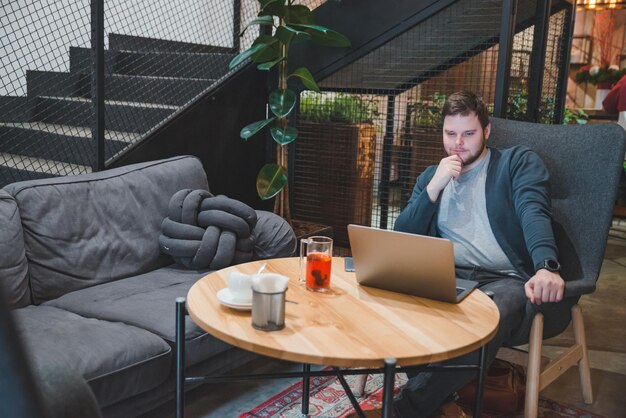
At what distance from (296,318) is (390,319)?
0.23m

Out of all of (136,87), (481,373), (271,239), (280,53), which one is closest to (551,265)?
(481,373)

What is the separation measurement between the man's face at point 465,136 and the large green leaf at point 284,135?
1.35 meters

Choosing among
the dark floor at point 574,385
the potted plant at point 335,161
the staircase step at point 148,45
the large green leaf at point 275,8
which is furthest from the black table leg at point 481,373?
the staircase step at point 148,45

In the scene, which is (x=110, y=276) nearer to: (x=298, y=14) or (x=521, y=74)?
(x=298, y=14)

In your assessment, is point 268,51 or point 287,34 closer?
point 287,34

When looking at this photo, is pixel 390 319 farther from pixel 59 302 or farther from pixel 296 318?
pixel 59 302

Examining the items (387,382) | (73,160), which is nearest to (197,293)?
(387,382)

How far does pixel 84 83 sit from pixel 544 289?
317cm

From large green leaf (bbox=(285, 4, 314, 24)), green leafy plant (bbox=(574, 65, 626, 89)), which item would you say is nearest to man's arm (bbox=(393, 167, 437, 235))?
large green leaf (bbox=(285, 4, 314, 24))

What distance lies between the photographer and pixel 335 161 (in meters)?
4.33

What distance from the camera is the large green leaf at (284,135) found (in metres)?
3.51

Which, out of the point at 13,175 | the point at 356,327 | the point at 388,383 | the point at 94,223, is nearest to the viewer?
the point at 388,383

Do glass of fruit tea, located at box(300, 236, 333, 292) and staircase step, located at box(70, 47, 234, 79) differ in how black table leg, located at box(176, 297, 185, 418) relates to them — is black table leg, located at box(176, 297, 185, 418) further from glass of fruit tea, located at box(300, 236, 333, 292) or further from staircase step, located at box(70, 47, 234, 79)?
staircase step, located at box(70, 47, 234, 79)

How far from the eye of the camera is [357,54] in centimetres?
379
